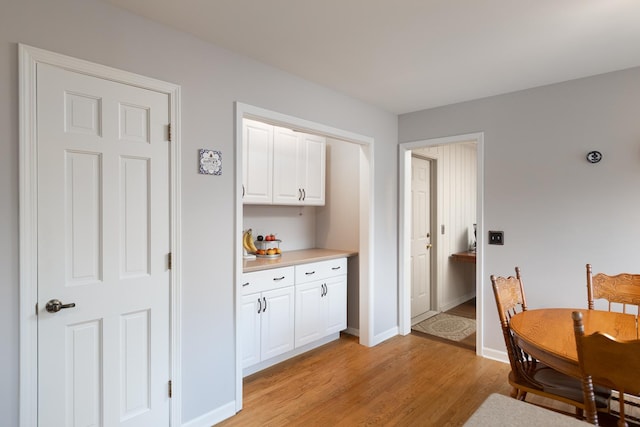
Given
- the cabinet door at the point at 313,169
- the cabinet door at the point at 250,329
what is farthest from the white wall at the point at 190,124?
the cabinet door at the point at 313,169

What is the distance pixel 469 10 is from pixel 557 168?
5.75ft

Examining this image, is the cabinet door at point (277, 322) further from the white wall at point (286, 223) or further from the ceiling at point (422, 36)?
the ceiling at point (422, 36)

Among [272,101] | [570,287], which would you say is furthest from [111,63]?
[570,287]

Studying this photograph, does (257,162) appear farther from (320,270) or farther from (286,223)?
(320,270)

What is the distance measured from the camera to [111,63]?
187cm

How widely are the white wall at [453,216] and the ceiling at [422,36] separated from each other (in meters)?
1.71

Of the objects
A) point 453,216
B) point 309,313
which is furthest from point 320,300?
point 453,216

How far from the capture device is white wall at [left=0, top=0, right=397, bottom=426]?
1583 mm

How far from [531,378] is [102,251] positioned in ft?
7.96

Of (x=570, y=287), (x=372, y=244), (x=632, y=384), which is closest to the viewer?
(x=632, y=384)

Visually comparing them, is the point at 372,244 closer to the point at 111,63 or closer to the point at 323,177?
the point at 323,177

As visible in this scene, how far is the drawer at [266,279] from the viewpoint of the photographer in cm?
285

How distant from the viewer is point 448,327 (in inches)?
166

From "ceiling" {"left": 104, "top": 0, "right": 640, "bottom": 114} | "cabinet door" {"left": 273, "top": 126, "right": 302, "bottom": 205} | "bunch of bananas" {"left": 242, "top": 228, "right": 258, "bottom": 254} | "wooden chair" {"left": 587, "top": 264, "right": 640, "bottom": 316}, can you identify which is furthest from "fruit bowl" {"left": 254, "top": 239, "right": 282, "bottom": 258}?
"wooden chair" {"left": 587, "top": 264, "right": 640, "bottom": 316}
